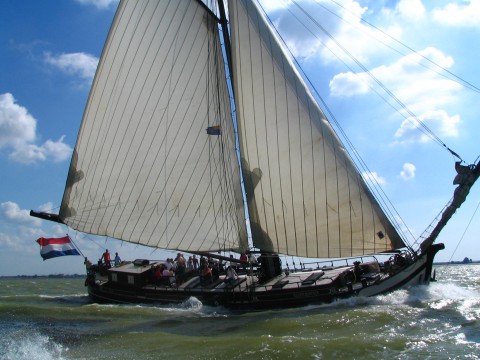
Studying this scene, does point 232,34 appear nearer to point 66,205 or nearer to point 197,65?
point 197,65

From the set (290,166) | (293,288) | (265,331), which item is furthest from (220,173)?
(265,331)

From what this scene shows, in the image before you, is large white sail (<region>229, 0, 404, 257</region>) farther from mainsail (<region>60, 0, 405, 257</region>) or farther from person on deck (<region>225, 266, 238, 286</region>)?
person on deck (<region>225, 266, 238, 286</region>)

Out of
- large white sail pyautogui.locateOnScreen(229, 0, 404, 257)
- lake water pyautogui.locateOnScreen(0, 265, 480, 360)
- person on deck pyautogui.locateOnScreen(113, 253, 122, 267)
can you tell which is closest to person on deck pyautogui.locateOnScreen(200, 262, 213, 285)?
lake water pyautogui.locateOnScreen(0, 265, 480, 360)

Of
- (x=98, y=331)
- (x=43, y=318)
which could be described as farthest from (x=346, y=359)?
(x=43, y=318)

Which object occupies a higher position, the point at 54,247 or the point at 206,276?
the point at 54,247

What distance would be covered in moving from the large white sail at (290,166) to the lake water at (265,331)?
269 centimetres

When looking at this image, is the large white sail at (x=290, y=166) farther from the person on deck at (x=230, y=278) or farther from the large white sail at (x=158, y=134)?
the large white sail at (x=158, y=134)

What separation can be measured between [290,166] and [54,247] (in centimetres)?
1446

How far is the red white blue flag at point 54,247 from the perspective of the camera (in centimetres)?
2550

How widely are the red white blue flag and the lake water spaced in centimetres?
483

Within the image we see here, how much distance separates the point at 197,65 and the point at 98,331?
13.3 m

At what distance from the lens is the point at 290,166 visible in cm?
1922

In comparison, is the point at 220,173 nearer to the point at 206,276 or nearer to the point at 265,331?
the point at 206,276

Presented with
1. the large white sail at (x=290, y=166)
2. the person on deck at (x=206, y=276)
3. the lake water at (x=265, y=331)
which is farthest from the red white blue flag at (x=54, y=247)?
the large white sail at (x=290, y=166)
